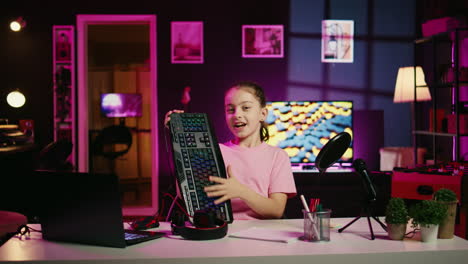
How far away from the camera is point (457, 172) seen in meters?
3.30

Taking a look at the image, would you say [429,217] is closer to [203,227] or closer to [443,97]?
[203,227]

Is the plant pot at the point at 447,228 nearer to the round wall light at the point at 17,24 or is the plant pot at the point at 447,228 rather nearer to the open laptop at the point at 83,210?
the open laptop at the point at 83,210

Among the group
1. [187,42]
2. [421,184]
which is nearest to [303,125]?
[187,42]

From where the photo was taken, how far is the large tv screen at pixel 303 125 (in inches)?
193

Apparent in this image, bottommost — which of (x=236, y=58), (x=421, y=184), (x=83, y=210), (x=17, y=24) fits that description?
(x=421, y=184)

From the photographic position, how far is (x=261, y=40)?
5238 mm

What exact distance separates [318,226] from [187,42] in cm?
396

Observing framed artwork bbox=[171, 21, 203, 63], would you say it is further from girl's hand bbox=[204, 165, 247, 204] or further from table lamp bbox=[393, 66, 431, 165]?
girl's hand bbox=[204, 165, 247, 204]

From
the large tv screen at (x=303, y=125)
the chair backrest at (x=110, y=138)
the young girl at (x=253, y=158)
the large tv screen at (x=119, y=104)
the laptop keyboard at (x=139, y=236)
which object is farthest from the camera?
the large tv screen at (x=119, y=104)

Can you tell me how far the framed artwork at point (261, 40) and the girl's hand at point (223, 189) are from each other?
3.70 m

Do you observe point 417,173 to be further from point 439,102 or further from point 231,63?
point 231,63

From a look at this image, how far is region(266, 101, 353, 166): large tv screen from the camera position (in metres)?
4.91

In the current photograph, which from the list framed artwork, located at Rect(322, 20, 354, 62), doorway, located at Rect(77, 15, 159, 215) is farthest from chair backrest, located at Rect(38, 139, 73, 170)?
framed artwork, located at Rect(322, 20, 354, 62)

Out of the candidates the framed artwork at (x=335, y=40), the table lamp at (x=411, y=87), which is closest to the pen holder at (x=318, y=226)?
the table lamp at (x=411, y=87)
